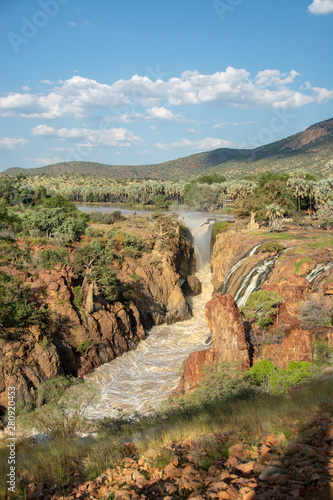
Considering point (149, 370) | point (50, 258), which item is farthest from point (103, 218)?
point (149, 370)

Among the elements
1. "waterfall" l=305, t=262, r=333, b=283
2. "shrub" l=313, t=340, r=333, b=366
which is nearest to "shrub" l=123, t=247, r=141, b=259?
"waterfall" l=305, t=262, r=333, b=283

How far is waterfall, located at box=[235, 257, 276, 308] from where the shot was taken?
21000mm

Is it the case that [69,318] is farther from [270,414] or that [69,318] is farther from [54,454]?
[270,414]

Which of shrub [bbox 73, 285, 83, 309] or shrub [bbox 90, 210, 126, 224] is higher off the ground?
shrub [bbox 90, 210, 126, 224]

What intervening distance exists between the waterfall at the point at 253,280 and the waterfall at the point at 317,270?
2616mm

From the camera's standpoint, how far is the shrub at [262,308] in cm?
1486

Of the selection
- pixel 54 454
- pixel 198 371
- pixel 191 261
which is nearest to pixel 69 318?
pixel 198 371

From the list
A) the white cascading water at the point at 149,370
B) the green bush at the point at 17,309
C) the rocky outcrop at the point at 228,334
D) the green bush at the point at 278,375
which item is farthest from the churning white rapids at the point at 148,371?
the green bush at the point at 17,309

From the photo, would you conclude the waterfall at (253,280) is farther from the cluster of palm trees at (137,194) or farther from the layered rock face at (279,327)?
the cluster of palm trees at (137,194)

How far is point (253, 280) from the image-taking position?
71.6 ft

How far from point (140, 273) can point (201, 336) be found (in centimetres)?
621

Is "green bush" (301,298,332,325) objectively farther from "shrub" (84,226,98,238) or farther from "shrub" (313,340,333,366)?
"shrub" (84,226,98,238)

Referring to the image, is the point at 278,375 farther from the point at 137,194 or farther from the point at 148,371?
the point at 137,194

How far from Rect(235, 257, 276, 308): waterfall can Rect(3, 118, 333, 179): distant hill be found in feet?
203
